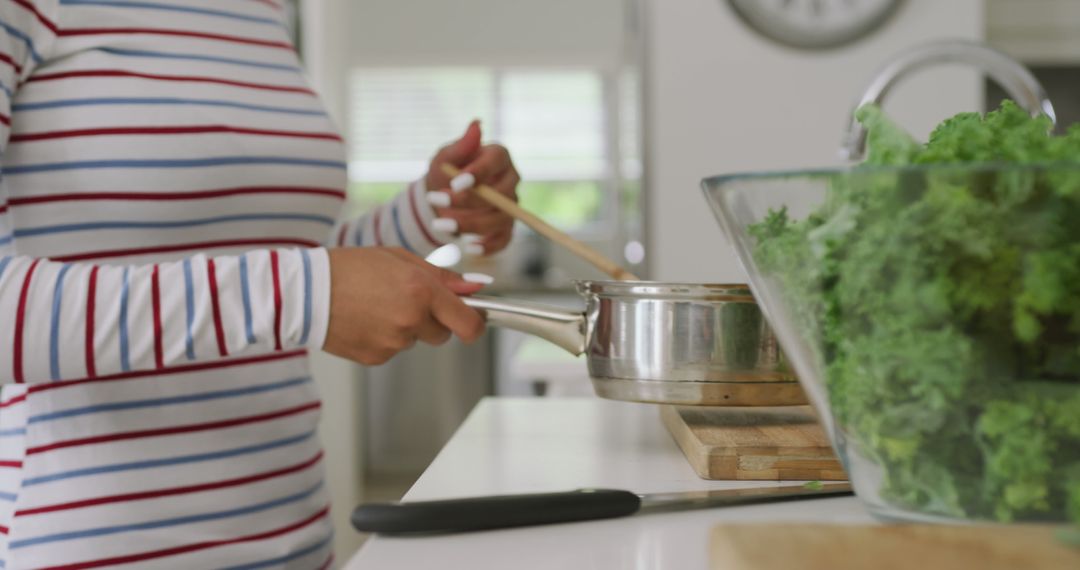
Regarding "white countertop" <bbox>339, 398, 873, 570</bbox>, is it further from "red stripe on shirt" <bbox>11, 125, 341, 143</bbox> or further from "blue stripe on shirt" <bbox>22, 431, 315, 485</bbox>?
"red stripe on shirt" <bbox>11, 125, 341, 143</bbox>

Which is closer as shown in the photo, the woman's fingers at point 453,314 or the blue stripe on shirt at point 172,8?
the woman's fingers at point 453,314

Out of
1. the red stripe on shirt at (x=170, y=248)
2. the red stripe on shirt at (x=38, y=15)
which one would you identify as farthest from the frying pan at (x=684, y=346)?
the red stripe on shirt at (x=38, y=15)

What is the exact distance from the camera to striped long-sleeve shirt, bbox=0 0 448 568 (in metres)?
0.76

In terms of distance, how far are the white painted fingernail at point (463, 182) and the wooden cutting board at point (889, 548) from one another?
658 millimetres

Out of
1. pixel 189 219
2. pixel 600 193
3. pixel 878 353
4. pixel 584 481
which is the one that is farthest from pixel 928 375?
pixel 600 193

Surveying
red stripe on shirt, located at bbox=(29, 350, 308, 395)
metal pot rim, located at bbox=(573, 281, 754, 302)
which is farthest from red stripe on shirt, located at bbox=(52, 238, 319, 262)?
metal pot rim, located at bbox=(573, 281, 754, 302)

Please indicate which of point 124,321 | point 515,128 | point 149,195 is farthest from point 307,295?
point 515,128

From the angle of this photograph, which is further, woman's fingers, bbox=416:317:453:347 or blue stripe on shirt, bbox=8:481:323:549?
blue stripe on shirt, bbox=8:481:323:549

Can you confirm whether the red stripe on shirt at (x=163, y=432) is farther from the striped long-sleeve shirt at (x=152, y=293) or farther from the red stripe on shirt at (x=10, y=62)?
the red stripe on shirt at (x=10, y=62)

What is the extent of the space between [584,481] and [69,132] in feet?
1.73

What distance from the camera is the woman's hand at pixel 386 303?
74 cm

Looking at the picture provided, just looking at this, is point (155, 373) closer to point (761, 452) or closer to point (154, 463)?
point (154, 463)

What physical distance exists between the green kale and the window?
4.99 meters

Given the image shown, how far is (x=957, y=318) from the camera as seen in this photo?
485mm
